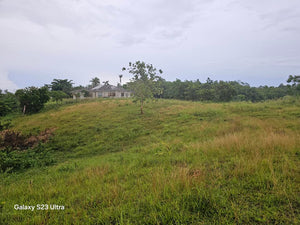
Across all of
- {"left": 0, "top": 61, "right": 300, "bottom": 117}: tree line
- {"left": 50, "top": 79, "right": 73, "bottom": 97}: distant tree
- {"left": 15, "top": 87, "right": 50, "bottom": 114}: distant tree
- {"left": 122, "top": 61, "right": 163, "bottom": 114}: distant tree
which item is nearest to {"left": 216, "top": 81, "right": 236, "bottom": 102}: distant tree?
{"left": 0, "top": 61, "right": 300, "bottom": 117}: tree line

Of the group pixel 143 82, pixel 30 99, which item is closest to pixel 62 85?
pixel 30 99

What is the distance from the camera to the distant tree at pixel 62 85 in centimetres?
5963

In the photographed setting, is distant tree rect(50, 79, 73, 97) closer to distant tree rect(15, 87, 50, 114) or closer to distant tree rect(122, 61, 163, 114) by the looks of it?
distant tree rect(15, 87, 50, 114)

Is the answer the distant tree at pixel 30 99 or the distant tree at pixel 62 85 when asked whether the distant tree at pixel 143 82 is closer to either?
the distant tree at pixel 30 99

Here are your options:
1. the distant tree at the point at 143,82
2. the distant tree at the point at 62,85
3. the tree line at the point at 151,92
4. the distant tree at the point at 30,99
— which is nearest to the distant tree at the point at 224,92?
the tree line at the point at 151,92

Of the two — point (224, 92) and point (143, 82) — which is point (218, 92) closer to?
point (224, 92)

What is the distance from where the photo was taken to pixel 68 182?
4.60m

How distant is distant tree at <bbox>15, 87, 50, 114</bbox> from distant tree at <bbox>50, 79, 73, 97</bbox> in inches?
1153

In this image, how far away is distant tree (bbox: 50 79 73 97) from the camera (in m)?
59.6

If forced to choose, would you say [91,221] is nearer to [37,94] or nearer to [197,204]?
[197,204]

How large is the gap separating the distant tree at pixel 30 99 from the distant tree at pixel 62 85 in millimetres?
29282

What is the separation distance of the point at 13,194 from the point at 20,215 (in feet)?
5.62

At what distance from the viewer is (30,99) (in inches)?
1130

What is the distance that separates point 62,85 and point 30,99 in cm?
3608
